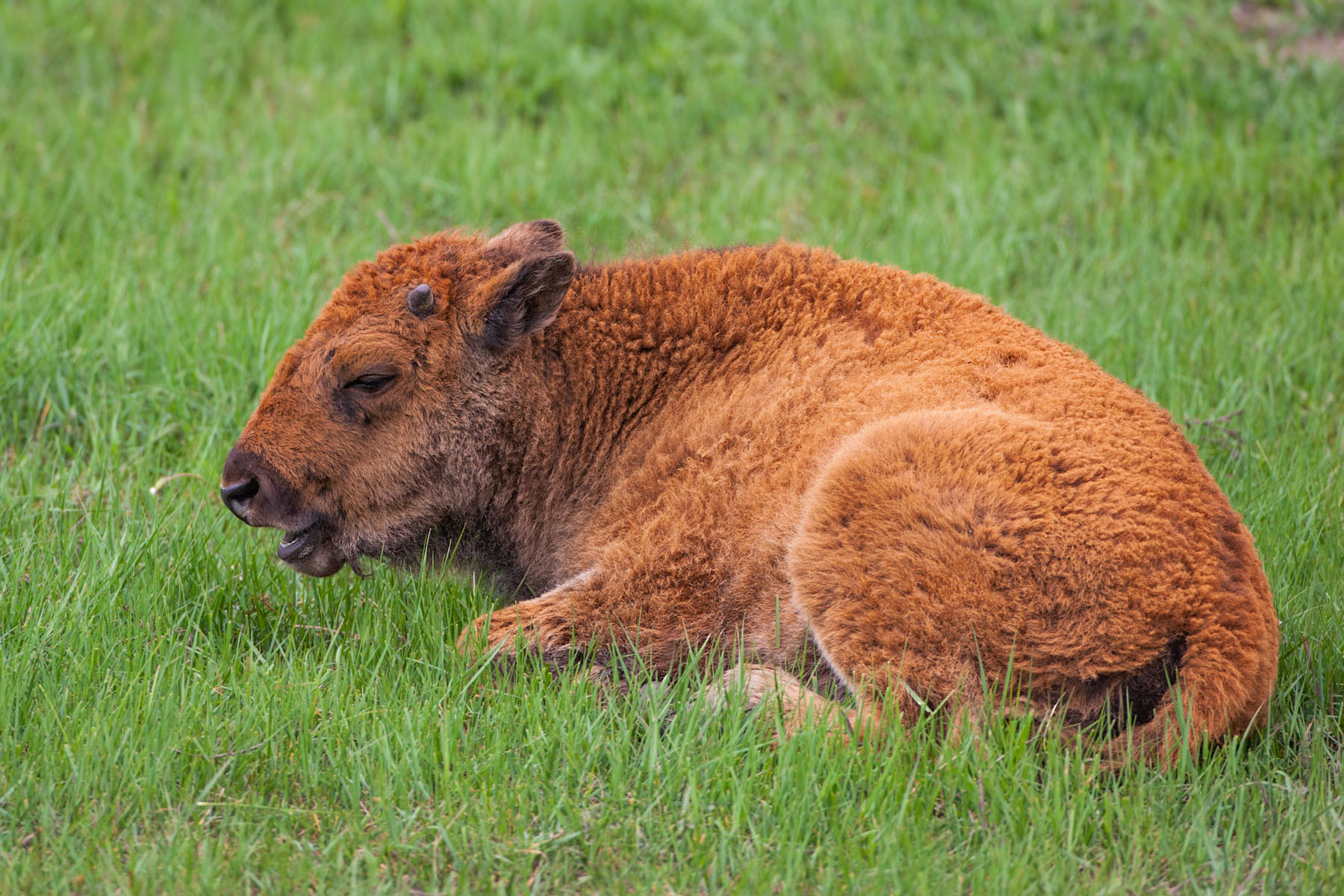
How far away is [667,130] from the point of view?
9.53 meters

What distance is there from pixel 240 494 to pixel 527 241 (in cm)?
144

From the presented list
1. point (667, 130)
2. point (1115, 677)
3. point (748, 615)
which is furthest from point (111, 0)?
point (1115, 677)

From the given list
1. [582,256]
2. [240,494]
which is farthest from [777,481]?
[582,256]

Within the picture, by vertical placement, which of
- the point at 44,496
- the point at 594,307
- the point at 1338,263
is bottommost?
the point at 44,496

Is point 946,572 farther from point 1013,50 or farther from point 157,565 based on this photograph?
point 1013,50

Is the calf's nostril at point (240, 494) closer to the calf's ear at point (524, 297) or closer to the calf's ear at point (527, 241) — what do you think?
the calf's ear at point (524, 297)

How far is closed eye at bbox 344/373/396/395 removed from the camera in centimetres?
484

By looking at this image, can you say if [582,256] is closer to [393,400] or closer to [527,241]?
[527,241]

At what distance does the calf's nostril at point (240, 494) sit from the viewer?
15.8 feet

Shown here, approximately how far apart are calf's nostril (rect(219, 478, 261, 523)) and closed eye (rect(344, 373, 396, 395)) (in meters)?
0.50

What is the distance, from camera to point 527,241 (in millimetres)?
5086

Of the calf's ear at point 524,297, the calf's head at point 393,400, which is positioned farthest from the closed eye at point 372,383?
the calf's ear at point 524,297

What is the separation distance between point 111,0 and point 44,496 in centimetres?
623

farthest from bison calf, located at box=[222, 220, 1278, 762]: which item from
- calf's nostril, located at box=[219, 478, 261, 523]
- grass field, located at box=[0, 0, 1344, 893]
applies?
grass field, located at box=[0, 0, 1344, 893]
